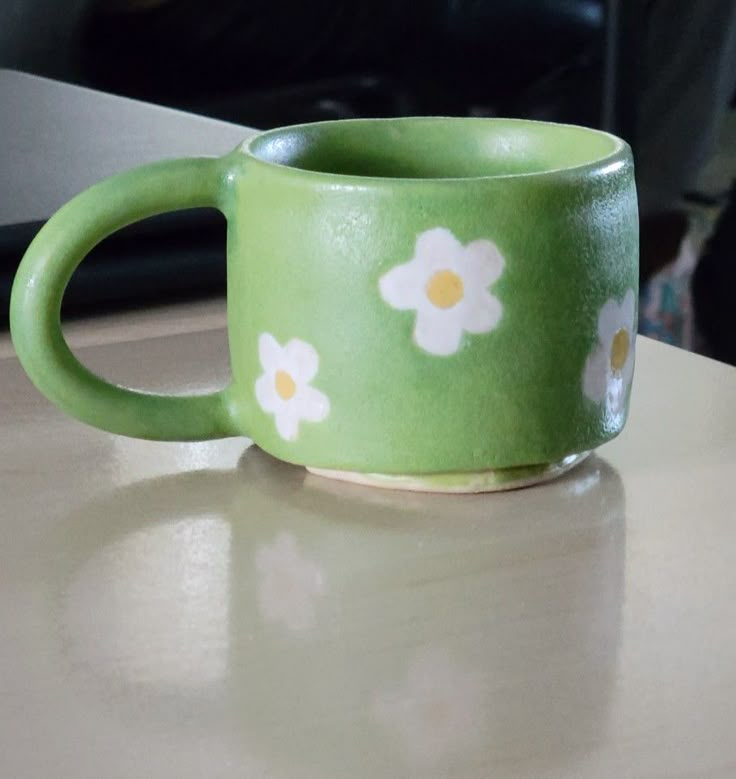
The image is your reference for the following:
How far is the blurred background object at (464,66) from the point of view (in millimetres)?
1001

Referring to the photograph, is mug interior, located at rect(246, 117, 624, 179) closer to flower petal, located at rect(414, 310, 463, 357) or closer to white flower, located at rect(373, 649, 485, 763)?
flower petal, located at rect(414, 310, 463, 357)

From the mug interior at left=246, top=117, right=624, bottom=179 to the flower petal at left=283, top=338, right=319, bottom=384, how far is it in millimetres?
74

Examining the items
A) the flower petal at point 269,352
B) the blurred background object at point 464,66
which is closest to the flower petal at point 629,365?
the flower petal at point 269,352

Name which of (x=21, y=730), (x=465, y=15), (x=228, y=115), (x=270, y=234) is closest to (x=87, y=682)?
(x=21, y=730)

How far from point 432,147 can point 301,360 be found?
107 millimetres

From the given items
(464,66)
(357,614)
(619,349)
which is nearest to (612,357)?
(619,349)

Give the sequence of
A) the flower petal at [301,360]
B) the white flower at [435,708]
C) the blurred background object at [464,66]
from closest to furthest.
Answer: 1. the white flower at [435,708]
2. the flower petal at [301,360]
3. the blurred background object at [464,66]

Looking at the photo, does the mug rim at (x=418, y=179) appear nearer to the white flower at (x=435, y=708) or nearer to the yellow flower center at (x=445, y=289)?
the yellow flower center at (x=445, y=289)

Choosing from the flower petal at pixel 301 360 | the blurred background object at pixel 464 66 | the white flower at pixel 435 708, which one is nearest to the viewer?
the white flower at pixel 435 708

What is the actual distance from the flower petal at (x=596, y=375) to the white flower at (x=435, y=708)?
11 cm

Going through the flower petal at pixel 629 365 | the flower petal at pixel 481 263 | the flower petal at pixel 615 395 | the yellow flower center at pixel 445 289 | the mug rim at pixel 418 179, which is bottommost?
the flower petal at pixel 615 395

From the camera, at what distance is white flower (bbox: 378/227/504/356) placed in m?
0.36

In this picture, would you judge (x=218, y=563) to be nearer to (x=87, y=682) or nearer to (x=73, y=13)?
(x=87, y=682)

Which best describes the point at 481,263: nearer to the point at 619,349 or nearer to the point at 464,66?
the point at 619,349
